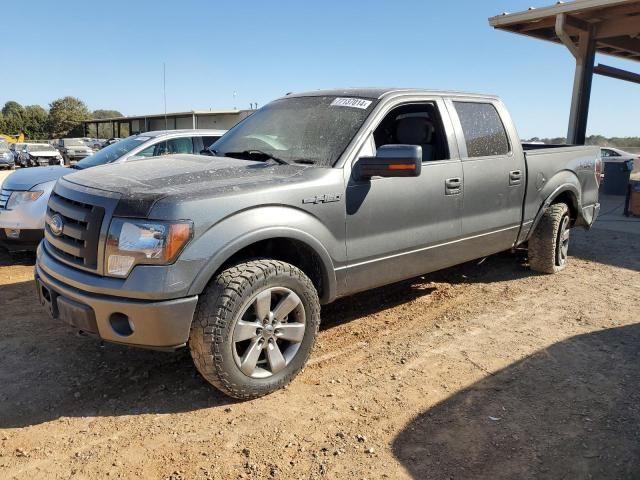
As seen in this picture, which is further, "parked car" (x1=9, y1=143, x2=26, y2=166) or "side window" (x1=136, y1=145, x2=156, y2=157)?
"parked car" (x1=9, y1=143, x2=26, y2=166)

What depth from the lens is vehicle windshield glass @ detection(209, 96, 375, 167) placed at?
376 cm

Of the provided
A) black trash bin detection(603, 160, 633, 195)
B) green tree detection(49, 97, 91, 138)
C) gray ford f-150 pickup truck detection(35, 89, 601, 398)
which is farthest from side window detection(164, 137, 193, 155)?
green tree detection(49, 97, 91, 138)

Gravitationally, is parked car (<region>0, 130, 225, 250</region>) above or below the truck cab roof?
below

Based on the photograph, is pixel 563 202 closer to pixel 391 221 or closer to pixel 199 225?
pixel 391 221

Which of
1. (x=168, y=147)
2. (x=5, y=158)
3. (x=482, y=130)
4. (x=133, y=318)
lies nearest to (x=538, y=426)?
(x=133, y=318)

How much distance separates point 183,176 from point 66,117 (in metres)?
78.4

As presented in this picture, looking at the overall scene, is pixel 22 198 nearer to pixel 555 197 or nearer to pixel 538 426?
pixel 538 426

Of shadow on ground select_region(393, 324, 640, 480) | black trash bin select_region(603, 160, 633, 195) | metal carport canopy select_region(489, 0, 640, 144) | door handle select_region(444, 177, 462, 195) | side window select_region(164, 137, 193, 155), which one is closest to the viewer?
shadow on ground select_region(393, 324, 640, 480)

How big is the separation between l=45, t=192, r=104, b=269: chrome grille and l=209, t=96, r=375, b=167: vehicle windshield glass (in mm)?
1301

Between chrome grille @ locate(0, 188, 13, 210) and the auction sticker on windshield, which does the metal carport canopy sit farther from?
chrome grille @ locate(0, 188, 13, 210)

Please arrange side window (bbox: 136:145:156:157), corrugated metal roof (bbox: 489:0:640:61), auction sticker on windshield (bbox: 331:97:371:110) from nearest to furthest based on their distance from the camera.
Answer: auction sticker on windshield (bbox: 331:97:371:110) < side window (bbox: 136:145:156:157) < corrugated metal roof (bbox: 489:0:640:61)

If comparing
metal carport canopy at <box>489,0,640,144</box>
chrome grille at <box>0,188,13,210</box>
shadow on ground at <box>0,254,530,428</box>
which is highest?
metal carport canopy at <box>489,0,640,144</box>

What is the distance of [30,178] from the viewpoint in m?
6.22

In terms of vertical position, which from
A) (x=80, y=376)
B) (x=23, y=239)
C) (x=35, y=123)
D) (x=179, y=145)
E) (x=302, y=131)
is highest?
(x=35, y=123)
